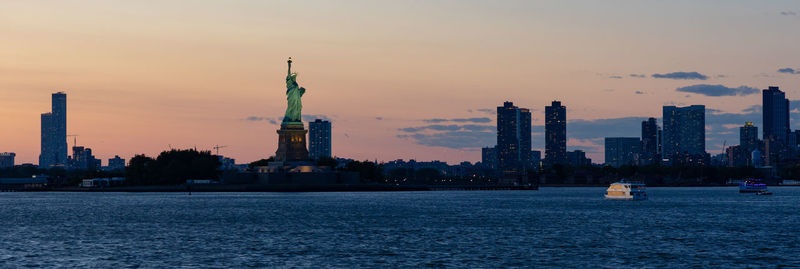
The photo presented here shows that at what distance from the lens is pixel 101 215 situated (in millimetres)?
126438

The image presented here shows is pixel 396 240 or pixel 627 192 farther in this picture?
pixel 627 192

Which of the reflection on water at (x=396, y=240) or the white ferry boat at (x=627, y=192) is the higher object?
the white ferry boat at (x=627, y=192)

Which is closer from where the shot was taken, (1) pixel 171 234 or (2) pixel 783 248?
(2) pixel 783 248

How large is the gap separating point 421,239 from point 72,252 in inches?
1102

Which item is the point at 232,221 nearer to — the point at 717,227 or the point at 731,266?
the point at 717,227

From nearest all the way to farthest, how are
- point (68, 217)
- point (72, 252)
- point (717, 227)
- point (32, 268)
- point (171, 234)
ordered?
1. point (32, 268)
2. point (72, 252)
3. point (171, 234)
4. point (717, 227)
5. point (68, 217)

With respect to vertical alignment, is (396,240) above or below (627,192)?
below

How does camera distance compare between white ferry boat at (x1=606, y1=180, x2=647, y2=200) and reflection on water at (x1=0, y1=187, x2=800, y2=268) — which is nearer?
reflection on water at (x1=0, y1=187, x2=800, y2=268)

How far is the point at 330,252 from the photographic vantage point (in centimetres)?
7194

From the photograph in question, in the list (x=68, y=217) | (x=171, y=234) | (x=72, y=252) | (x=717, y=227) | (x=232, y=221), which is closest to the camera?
(x=72, y=252)

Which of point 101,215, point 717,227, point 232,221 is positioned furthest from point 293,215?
point 717,227

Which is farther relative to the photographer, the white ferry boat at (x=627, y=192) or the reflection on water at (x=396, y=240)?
the white ferry boat at (x=627, y=192)

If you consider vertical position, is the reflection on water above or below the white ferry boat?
below

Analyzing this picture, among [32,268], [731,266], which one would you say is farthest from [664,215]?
[32,268]
